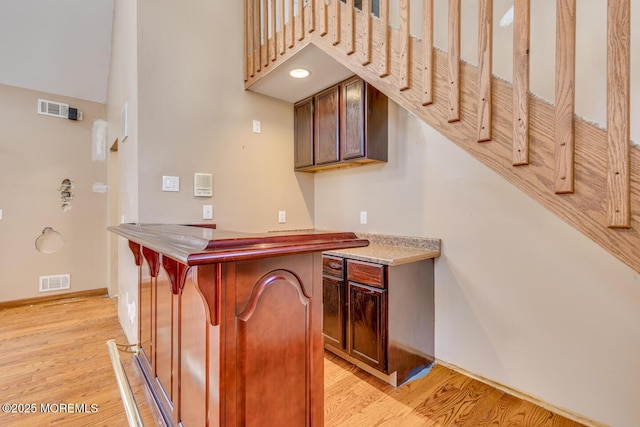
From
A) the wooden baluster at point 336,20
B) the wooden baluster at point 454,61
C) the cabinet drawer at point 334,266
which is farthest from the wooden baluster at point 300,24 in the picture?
the cabinet drawer at point 334,266

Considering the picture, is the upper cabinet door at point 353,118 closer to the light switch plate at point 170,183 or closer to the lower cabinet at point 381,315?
the lower cabinet at point 381,315

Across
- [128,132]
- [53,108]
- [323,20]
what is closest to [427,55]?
[323,20]

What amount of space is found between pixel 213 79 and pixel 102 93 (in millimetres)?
2459

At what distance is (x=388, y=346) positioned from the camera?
6.42 feet

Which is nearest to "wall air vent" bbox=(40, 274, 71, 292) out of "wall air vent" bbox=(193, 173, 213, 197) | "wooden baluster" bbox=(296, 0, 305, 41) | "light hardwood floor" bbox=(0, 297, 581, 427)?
"light hardwood floor" bbox=(0, 297, 581, 427)

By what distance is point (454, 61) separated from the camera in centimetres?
123

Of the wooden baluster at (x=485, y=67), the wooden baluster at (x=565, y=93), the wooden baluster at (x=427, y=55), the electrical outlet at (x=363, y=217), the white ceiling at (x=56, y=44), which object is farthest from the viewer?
the white ceiling at (x=56, y=44)

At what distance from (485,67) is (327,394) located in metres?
1.96

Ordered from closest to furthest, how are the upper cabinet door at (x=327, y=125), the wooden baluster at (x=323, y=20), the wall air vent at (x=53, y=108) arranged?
the wooden baluster at (x=323, y=20) → the upper cabinet door at (x=327, y=125) → the wall air vent at (x=53, y=108)

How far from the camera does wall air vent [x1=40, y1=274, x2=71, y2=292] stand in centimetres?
366

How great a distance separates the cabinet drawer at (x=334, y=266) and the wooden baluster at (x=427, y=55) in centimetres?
133

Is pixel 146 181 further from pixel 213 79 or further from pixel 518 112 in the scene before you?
pixel 518 112

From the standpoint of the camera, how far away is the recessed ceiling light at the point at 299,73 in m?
2.36

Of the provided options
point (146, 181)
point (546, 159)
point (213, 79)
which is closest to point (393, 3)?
point (213, 79)
